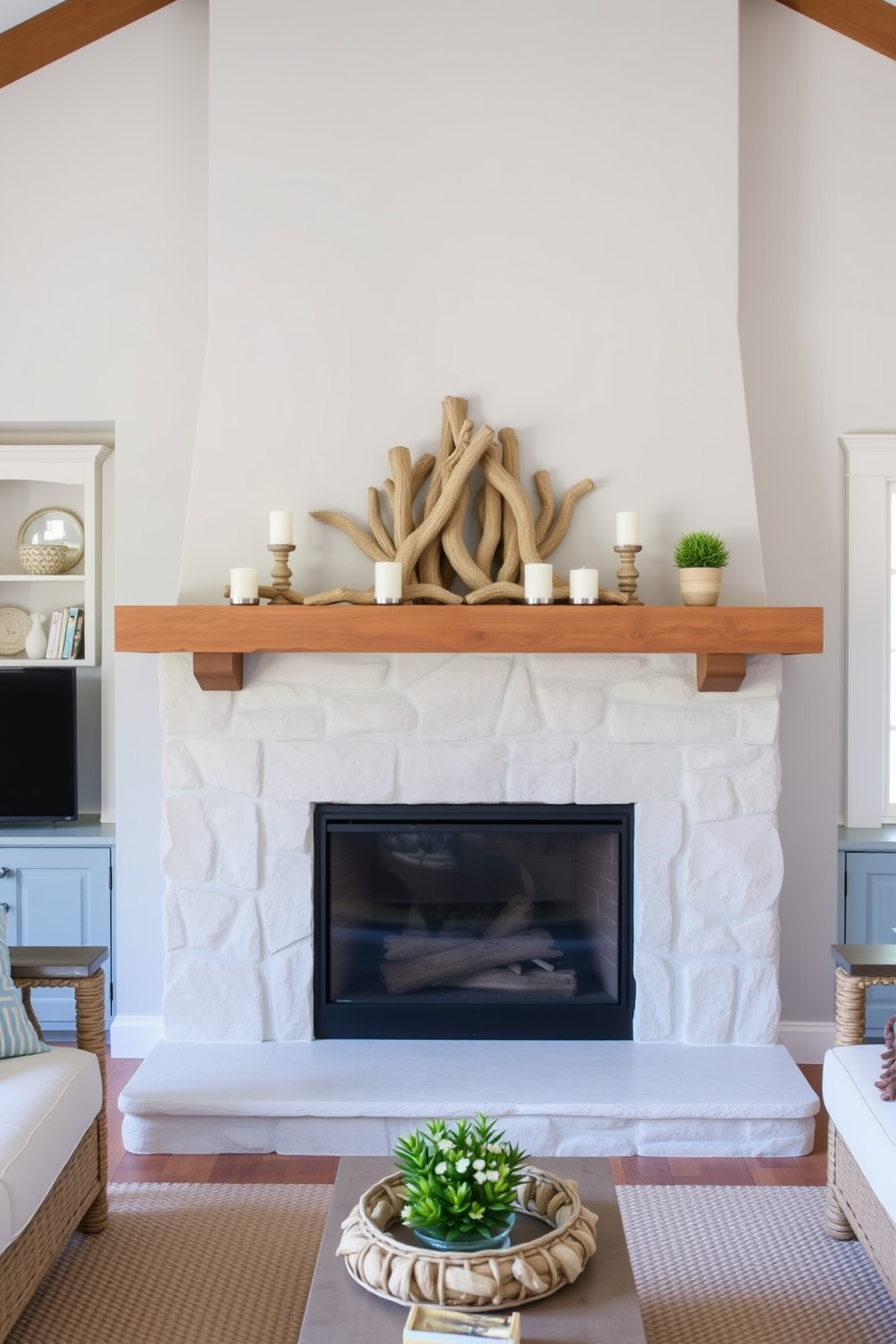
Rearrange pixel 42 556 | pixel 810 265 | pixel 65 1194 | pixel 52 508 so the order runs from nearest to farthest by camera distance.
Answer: pixel 65 1194 → pixel 810 265 → pixel 42 556 → pixel 52 508

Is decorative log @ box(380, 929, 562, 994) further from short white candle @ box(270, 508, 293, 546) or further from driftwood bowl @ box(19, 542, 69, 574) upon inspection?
driftwood bowl @ box(19, 542, 69, 574)

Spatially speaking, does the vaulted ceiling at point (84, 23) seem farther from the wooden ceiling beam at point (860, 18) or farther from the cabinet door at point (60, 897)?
the cabinet door at point (60, 897)

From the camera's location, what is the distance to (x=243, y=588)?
310 centimetres

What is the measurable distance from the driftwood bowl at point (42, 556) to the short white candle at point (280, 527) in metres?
1.10

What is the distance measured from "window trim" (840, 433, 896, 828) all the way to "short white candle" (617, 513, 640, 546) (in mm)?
873

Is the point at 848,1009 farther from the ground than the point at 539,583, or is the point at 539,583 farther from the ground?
the point at 539,583

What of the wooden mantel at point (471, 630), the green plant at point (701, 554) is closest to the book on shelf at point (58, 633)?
the wooden mantel at point (471, 630)

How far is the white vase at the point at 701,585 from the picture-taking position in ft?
10.3

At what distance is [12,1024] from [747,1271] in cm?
166

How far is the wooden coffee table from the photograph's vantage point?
1.72 metres

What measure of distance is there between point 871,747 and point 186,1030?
90.5 inches

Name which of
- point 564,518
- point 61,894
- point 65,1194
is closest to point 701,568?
point 564,518

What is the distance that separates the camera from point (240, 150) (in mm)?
3330

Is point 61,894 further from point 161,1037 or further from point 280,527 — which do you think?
point 280,527
